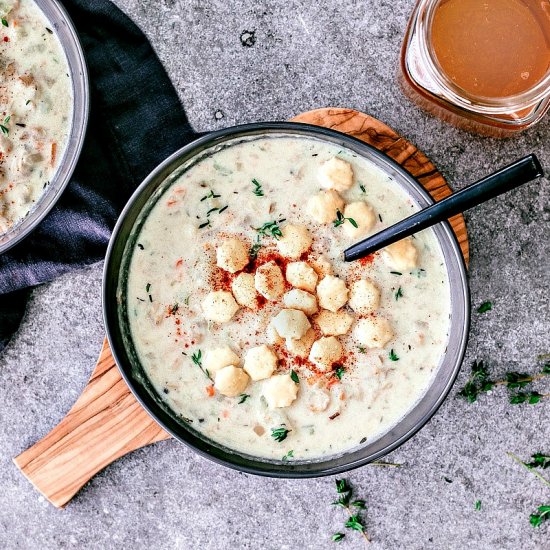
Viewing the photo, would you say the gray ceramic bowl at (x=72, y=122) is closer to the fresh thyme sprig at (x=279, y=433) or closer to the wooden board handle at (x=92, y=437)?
the wooden board handle at (x=92, y=437)

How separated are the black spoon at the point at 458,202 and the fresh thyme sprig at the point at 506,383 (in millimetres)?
579

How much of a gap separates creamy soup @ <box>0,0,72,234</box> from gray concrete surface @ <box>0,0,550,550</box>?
27 centimetres

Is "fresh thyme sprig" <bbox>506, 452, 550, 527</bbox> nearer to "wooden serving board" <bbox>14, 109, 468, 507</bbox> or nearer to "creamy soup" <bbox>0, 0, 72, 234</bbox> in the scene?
"wooden serving board" <bbox>14, 109, 468, 507</bbox>

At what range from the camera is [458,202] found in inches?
49.3

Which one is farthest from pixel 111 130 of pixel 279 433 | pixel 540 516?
pixel 540 516

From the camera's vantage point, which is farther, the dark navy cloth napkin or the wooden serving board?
the dark navy cloth napkin

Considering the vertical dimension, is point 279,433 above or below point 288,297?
below

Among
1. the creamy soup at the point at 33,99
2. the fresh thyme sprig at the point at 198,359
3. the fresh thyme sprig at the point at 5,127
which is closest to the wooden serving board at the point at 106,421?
the fresh thyme sprig at the point at 198,359

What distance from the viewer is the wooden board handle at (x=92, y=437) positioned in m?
1.73

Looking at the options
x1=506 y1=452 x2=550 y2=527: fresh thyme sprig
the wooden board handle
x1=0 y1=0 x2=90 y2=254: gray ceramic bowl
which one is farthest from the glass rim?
the wooden board handle

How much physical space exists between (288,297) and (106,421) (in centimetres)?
62

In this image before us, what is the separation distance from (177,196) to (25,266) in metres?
0.59

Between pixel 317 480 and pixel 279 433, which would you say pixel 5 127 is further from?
pixel 317 480

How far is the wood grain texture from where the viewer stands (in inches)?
63.4
